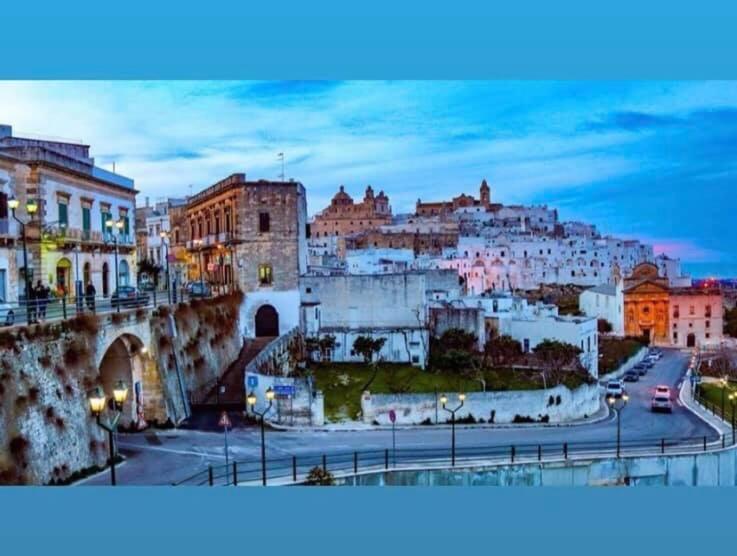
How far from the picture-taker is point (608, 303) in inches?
730

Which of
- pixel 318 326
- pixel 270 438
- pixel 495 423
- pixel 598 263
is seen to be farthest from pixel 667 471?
pixel 598 263

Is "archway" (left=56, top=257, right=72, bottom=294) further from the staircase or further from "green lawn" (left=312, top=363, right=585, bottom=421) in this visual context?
"green lawn" (left=312, top=363, right=585, bottom=421)

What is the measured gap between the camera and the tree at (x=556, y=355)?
11.8 meters

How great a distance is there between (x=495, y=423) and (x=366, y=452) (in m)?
3.15

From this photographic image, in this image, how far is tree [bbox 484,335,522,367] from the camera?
12.5m

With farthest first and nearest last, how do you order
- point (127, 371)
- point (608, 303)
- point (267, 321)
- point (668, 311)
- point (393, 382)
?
1. point (668, 311)
2. point (608, 303)
3. point (267, 321)
4. point (393, 382)
5. point (127, 371)

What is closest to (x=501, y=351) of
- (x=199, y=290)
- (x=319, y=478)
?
(x=199, y=290)

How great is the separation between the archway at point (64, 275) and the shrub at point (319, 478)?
569cm

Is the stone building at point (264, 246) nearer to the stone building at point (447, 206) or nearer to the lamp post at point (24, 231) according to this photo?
the stone building at point (447, 206)

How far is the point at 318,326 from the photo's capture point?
13.1 m

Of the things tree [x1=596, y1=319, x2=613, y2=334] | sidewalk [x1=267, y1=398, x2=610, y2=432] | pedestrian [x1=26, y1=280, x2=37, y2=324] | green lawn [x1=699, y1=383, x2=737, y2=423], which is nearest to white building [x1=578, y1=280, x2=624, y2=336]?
tree [x1=596, y1=319, x2=613, y2=334]

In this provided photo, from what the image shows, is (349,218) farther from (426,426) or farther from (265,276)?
(426,426)

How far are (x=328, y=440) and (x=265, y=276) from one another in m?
5.56

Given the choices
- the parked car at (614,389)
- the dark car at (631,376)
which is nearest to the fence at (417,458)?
the parked car at (614,389)
